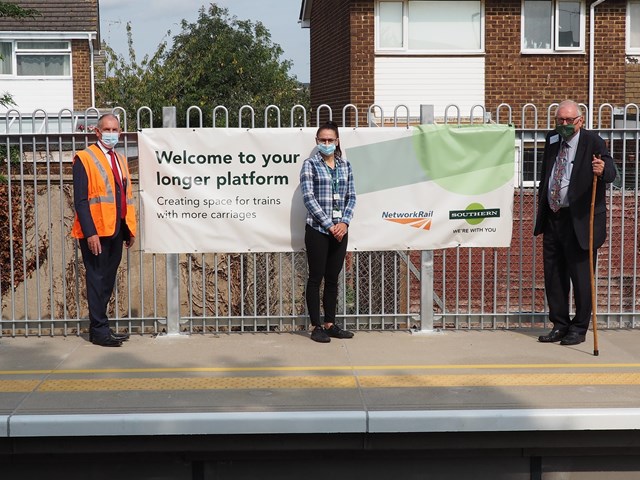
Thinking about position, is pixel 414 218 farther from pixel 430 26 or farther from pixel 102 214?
pixel 430 26

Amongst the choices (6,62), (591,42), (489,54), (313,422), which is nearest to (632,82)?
(591,42)

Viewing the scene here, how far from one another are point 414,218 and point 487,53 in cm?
1293

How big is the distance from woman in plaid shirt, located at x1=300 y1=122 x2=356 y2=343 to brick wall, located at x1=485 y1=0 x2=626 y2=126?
1286 cm

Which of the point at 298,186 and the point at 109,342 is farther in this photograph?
the point at 298,186

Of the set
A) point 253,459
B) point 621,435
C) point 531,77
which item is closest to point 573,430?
point 621,435

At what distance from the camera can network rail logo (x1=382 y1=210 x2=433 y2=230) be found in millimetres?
8336

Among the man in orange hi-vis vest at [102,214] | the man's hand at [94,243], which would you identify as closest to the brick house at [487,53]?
the man in orange hi-vis vest at [102,214]

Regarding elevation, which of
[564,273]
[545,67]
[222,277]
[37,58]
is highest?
[37,58]

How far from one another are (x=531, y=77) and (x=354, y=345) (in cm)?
1389

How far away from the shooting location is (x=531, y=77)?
807 inches

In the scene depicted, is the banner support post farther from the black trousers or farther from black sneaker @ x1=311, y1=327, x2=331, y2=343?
black sneaker @ x1=311, y1=327, x2=331, y2=343

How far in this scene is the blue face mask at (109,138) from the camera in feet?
25.2

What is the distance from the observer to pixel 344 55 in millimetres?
21031

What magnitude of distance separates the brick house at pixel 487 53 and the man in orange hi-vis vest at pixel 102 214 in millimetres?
12728
